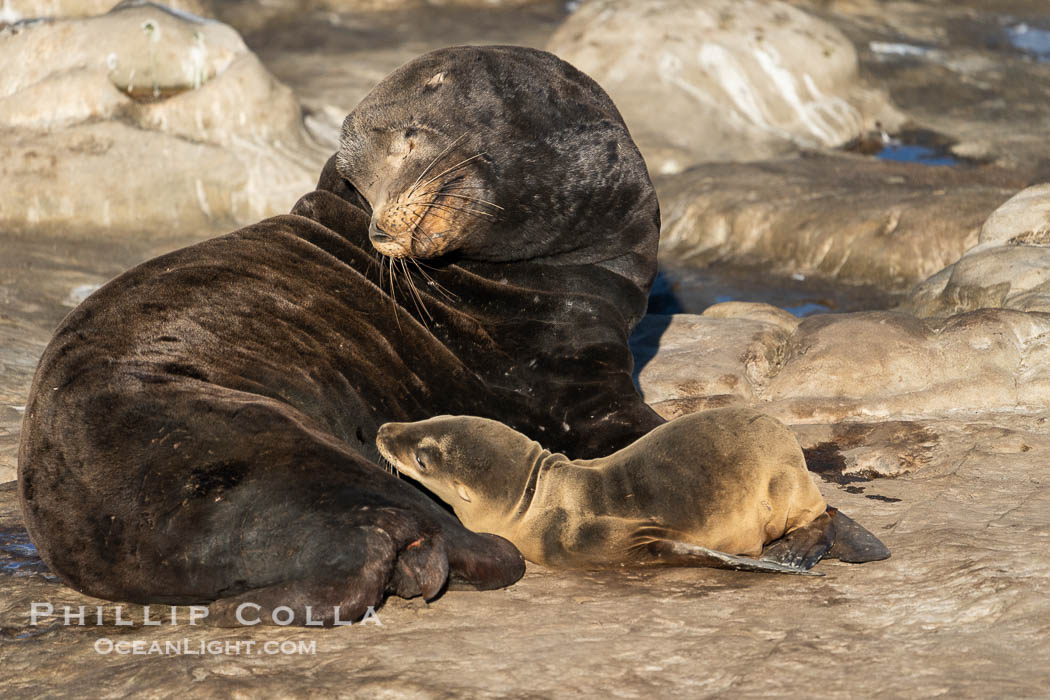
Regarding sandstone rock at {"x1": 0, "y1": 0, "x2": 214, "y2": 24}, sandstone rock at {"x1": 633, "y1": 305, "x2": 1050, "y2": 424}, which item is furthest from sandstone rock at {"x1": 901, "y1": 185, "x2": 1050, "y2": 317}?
sandstone rock at {"x1": 0, "y1": 0, "x2": 214, "y2": 24}

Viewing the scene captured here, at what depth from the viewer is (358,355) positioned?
4723 millimetres

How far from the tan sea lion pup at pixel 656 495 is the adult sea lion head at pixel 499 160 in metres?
0.87

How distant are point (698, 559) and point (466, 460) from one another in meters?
0.83

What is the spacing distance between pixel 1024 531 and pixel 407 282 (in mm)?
2341

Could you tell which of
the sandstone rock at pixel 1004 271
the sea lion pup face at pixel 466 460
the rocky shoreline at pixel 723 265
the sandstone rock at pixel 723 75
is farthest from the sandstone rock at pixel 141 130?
the sea lion pup face at pixel 466 460

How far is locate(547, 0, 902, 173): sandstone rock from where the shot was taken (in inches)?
503

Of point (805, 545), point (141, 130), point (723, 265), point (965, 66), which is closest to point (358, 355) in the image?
point (805, 545)

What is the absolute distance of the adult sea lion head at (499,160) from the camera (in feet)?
16.1

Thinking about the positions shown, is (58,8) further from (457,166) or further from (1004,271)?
(1004,271)

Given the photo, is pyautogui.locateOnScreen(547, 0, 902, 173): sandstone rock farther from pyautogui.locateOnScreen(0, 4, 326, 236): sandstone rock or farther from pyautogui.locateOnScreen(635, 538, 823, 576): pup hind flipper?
pyautogui.locateOnScreen(635, 538, 823, 576): pup hind flipper

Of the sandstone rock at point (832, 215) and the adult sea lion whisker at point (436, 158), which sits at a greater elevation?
the adult sea lion whisker at point (436, 158)

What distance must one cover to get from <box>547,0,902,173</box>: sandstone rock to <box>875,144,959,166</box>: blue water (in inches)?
16.2

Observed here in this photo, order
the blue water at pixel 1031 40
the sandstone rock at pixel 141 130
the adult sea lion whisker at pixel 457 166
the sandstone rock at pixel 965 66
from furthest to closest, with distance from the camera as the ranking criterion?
the blue water at pixel 1031 40
the sandstone rock at pixel 965 66
the sandstone rock at pixel 141 130
the adult sea lion whisker at pixel 457 166

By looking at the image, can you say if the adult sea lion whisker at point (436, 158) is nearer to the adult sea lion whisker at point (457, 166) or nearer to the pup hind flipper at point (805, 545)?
the adult sea lion whisker at point (457, 166)
